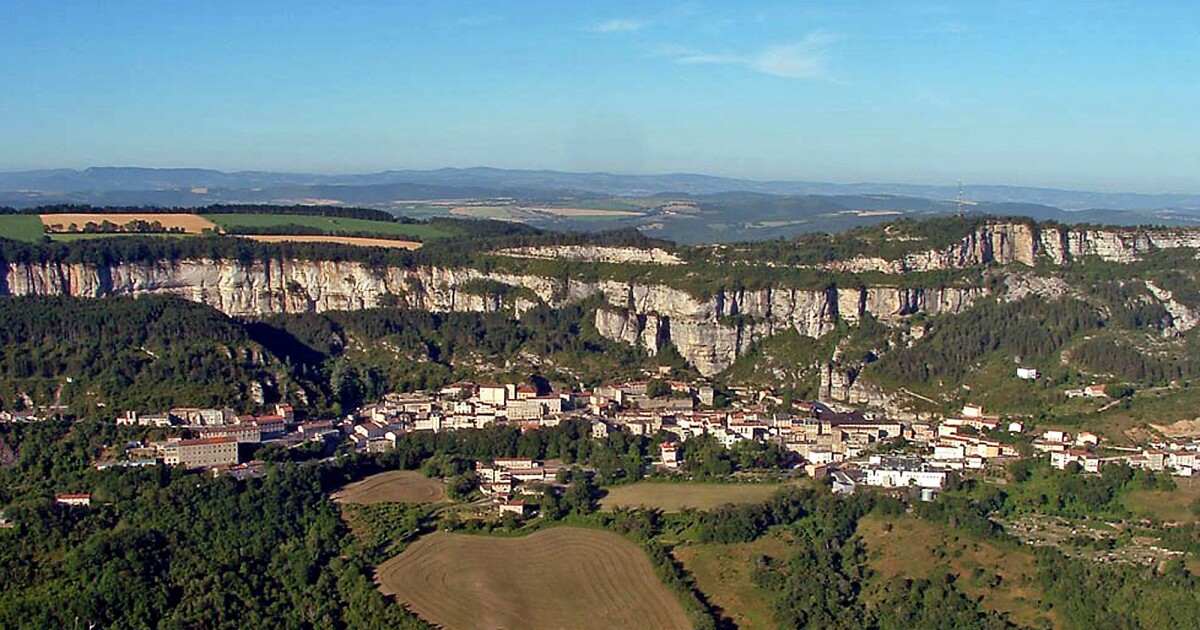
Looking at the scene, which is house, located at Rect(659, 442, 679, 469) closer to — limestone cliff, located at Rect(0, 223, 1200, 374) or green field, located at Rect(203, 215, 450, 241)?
limestone cliff, located at Rect(0, 223, 1200, 374)

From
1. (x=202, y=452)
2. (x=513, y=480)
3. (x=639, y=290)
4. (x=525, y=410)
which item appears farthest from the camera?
(x=639, y=290)

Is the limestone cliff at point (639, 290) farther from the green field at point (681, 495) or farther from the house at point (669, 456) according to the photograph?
the green field at point (681, 495)

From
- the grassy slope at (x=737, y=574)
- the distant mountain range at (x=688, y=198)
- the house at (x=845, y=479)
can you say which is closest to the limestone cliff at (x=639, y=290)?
the house at (x=845, y=479)

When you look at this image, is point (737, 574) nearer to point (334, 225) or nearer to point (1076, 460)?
point (1076, 460)

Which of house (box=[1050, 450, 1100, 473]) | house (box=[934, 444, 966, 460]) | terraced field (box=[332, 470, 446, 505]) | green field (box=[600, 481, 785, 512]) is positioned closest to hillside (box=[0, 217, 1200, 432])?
house (box=[1050, 450, 1100, 473])

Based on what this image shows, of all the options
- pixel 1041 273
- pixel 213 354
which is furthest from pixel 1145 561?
pixel 213 354

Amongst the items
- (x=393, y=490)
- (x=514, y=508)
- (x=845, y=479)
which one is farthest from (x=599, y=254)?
(x=514, y=508)
